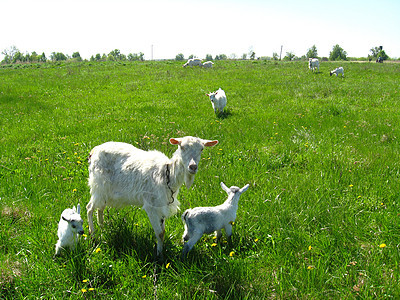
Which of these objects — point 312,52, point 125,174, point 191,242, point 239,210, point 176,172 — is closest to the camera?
point 191,242

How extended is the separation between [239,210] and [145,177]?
1579 millimetres

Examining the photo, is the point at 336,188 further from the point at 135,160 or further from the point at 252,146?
the point at 135,160

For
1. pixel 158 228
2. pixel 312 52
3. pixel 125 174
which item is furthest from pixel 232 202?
pixel 312 52

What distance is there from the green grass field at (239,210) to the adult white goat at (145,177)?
383 mm

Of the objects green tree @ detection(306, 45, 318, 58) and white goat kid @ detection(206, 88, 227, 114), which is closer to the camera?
white goat kid @ detection(206, 88, 227, 114)

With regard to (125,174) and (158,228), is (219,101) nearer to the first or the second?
(125,174)

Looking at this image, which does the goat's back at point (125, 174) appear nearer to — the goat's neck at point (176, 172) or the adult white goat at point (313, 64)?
the goat's neck at point (176, 172)

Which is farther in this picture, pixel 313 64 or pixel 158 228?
pixel 313 64

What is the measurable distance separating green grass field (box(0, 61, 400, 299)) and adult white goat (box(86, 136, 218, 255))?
38 cm

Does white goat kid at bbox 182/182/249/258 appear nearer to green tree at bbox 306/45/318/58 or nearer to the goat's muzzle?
the goat's muzzle

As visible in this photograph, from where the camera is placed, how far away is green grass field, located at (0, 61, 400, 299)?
2998 millimetres

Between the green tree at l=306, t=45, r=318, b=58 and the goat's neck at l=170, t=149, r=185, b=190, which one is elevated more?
the green tree at l=306, t=45, r=318, b=58

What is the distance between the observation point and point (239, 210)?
4324 millimetres

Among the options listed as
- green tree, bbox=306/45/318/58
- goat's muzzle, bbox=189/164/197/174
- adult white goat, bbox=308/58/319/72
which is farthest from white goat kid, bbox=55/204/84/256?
green tree, bbox=306/45/318/58
